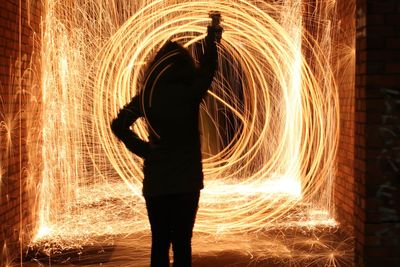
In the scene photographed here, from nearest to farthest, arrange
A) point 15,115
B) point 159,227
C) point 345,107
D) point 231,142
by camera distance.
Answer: point 159,227 → point 15,115 → point 345,107 → point 231,142

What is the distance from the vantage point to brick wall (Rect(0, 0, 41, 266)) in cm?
610

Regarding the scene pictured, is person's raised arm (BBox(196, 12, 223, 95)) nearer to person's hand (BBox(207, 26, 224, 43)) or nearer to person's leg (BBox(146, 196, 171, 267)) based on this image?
person's hand (BBox(207, 26, 224, 43))

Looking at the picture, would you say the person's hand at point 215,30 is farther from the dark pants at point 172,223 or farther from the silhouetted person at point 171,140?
the dark pants at point 172,223

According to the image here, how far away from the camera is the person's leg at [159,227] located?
4180mm

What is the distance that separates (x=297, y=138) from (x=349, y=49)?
376 cm

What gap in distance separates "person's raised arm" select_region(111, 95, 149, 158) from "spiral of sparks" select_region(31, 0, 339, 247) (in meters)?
3.28

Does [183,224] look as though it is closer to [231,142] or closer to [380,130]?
[380,130]

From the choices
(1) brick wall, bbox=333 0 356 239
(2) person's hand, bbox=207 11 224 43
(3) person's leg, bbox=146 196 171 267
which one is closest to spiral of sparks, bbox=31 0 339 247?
(1) brick wall, bbox=333 0 356 239

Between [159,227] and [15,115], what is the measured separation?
2890mm

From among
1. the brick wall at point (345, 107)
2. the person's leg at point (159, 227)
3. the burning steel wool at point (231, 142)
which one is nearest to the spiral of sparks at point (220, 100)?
the burning steel wool at point (231, 142)

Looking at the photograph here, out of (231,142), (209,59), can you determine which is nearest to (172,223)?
(209,59)

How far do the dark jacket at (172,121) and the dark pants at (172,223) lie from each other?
0.22ft

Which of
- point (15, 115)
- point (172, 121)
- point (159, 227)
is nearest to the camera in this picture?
point (172, 121)

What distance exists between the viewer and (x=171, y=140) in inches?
162
